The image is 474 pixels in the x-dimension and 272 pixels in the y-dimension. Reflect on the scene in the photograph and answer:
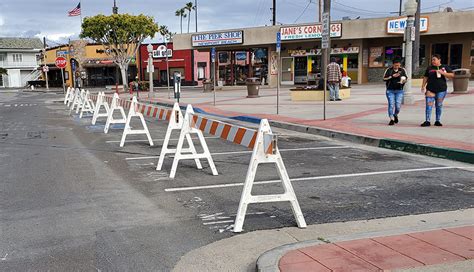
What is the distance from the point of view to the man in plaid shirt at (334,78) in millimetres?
19641

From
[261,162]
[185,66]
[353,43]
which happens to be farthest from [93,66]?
[261,162]

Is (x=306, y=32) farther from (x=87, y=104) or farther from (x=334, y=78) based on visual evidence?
(x=87, y=104)

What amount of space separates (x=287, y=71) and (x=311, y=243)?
117 ft

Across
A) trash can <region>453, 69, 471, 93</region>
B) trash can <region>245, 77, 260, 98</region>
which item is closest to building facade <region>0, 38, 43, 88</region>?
trash can <region>245, 77, 260, 98</region>

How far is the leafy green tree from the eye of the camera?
4519 cm

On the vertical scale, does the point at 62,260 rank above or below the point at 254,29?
below

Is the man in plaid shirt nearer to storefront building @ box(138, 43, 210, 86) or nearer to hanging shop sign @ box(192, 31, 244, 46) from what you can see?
hanging shop sign @ box(192, 31, 244, 46)

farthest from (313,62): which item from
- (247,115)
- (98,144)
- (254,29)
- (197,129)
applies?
(197,129)

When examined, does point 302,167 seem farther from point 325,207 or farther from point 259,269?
point 259,269

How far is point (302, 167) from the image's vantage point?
836 cm

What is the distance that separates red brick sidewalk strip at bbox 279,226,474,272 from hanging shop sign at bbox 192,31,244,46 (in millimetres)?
34451

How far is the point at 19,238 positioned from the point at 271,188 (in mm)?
3468

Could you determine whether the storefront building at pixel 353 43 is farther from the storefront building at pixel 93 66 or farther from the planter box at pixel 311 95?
the storefront building at pixel 93 66

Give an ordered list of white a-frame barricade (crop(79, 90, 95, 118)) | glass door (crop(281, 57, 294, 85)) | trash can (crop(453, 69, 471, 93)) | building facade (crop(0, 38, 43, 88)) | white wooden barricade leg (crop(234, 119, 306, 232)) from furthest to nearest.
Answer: building facade (crop(0, 38, 43, 88)) → glass door (crop(281, 57, 294, 85)) → trash can (crop(453, 69, 471, 93)) → white a-frame barricade (crop(79, 90, 95, 118)) → white wooden barricade leg (crop(234, 119, 306, 232))
